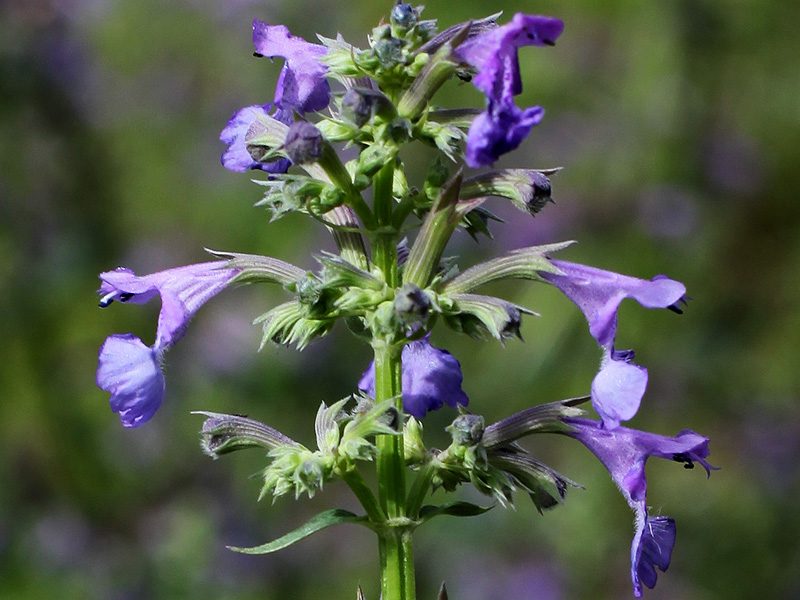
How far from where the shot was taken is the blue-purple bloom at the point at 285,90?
215 cm

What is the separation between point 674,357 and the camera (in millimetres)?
7203

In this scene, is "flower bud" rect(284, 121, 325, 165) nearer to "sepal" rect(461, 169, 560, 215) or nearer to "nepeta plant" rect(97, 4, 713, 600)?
"nepeta plant" rect(97, 4, 713, 600)

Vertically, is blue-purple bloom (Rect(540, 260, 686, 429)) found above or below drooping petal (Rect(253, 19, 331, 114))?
below

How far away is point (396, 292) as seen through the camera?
196cm

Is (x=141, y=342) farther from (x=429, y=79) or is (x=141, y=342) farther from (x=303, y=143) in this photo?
(x=429, y=79)

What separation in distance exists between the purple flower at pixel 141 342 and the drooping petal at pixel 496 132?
73 centimetres

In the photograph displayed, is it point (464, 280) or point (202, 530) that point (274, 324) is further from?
point (202, 530)

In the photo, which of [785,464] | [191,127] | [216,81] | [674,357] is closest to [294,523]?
[674,357]

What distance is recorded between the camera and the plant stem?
204 centimetres

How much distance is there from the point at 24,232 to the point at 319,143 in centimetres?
478

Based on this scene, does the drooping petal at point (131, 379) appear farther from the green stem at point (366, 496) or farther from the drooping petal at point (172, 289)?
the green stem at point (366, 496)

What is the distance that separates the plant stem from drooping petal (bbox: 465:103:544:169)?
342 mm

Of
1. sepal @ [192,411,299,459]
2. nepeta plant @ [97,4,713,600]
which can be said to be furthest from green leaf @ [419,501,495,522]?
sepal @ [192,411,299,459]

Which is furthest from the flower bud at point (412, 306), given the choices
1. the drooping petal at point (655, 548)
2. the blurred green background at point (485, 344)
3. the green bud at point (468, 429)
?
the blurred green background at point (485, 344)
